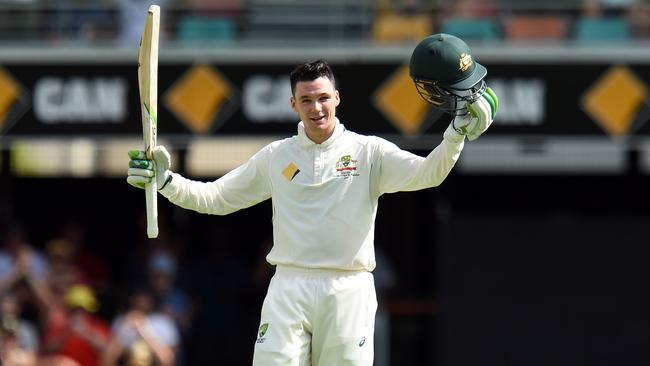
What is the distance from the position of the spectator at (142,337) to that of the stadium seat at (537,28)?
3453 millimetres

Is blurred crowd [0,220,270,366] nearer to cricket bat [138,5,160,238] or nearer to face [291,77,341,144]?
cricket bat [138,5,160,238]

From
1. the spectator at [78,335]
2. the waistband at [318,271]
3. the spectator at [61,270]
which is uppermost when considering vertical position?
the waistband at [318,271]

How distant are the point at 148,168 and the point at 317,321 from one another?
3.08 feet

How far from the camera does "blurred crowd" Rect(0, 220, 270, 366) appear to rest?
10.6 meters

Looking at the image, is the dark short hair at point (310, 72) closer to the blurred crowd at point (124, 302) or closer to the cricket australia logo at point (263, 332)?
the cricket australia logo at point (263, 332)

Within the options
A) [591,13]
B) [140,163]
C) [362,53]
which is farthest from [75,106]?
[140,163]

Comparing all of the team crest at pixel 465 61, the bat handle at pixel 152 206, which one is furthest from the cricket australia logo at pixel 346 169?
the bat handle at pixel 152 206

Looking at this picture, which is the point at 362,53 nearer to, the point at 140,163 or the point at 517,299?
the point at 517,299

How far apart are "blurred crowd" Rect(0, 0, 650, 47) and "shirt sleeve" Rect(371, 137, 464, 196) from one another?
527cm

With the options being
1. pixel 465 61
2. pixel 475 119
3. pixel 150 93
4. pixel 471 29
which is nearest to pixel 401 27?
pixel 471 29

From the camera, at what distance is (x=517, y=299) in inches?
459

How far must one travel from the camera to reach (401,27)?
1124 centimetres

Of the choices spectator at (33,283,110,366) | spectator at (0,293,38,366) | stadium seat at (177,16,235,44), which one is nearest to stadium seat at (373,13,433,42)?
stadium seat at (177,16,235,44)

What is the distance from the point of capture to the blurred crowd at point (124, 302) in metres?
10.6
